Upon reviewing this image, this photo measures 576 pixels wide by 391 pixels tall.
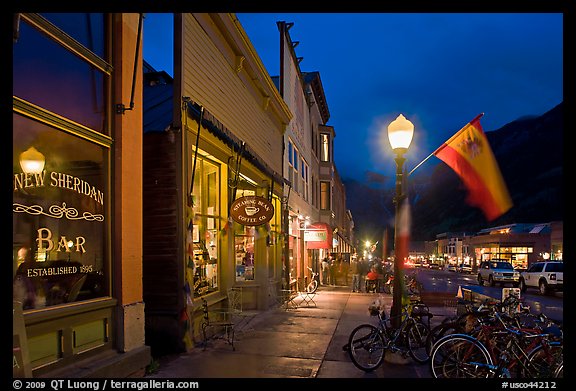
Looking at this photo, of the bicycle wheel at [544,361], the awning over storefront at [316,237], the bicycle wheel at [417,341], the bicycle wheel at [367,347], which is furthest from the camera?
the awning over storefront at [316,237]

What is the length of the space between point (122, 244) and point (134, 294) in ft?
2.76

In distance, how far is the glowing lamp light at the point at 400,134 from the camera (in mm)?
8758

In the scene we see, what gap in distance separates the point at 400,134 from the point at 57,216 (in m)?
5.94

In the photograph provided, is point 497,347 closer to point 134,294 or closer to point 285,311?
point 134,294

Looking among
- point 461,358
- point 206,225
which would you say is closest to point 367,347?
point 461,358

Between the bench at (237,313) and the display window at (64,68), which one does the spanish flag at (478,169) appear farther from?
the display window at (64,68)

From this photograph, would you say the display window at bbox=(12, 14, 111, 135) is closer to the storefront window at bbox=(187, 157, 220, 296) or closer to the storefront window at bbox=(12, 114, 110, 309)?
the storefront window at bbox=(12, 114, 110, 309)

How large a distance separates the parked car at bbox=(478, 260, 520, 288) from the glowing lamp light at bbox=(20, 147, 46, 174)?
100 feet

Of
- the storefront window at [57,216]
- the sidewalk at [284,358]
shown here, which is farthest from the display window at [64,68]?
the sidewalk at [284,358]

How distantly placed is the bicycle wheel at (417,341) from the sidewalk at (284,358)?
169mm

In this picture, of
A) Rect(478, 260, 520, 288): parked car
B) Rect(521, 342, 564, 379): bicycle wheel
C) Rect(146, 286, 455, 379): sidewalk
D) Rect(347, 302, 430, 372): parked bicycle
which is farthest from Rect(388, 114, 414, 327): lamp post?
Rect(478, 260, 520, 288): parked car

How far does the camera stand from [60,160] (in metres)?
5.92

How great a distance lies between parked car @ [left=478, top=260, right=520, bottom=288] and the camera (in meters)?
31.0

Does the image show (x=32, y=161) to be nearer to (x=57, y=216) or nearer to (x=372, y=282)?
(x=57, y=216)
